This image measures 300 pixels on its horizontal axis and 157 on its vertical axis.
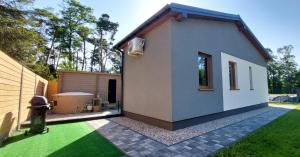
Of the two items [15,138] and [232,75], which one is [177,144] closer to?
[15,138]

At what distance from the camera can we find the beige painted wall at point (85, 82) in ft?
33.9

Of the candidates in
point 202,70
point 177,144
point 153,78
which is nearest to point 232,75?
point 202,70

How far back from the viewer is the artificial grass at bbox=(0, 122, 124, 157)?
3279 millimetres

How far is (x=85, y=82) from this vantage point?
11.0m

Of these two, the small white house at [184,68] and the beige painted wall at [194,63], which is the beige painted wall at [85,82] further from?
the beige painted wall at [194,63]

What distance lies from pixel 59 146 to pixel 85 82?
306 inches

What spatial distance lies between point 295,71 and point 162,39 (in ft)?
139

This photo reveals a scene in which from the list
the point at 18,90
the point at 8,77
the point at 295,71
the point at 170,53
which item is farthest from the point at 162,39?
the point at 295,71

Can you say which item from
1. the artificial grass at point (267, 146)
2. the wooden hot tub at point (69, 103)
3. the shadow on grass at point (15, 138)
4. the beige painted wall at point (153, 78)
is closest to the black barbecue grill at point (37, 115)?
the shadow on grass at point (15, 138)

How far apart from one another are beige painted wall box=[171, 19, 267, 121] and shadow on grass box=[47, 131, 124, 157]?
91.7 inches

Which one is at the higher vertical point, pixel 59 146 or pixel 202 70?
pixel 202 70

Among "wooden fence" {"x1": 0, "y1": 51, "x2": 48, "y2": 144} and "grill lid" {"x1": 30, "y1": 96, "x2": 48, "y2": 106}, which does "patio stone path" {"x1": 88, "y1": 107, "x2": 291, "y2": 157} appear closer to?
"grill lid" {"x1": 30, "y1": 96, "x2": 48, "y2": 106}

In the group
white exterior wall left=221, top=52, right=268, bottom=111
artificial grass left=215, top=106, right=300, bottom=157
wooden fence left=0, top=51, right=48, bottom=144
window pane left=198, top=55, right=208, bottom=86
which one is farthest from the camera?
white exterior wall left=221, top=52, right=268, bottom=111

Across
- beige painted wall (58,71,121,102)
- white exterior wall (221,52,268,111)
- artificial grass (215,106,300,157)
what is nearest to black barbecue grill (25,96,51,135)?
artificial grass (215,106,300,157)
